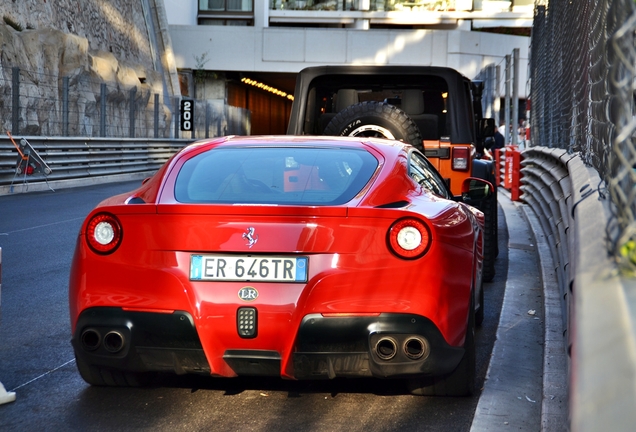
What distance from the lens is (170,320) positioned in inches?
171

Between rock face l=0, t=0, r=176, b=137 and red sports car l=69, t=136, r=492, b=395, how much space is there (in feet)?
60.6

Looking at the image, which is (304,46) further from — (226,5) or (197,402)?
(197,402)

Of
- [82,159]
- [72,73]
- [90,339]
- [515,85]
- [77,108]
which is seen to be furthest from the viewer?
[72,73]

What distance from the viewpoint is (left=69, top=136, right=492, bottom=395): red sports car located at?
169 inches

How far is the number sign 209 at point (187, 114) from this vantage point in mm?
42188

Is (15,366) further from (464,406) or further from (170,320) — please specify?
(464,406)

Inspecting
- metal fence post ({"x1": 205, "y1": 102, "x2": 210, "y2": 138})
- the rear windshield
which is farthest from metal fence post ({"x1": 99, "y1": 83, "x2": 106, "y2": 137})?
the rear windshield

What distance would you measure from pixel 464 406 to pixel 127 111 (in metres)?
29.0

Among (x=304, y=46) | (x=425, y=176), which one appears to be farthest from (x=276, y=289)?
(x=304, y=46)

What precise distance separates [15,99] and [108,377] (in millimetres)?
18573

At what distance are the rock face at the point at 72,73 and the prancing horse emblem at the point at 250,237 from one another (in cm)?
1875

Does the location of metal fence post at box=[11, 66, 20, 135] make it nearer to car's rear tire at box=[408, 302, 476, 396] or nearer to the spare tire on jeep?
the spare tire on jeep

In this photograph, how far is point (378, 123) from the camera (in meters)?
8.83

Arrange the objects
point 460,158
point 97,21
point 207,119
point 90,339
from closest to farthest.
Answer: point 90,339 < point 460,158 < point 97,21 < point 207,119
